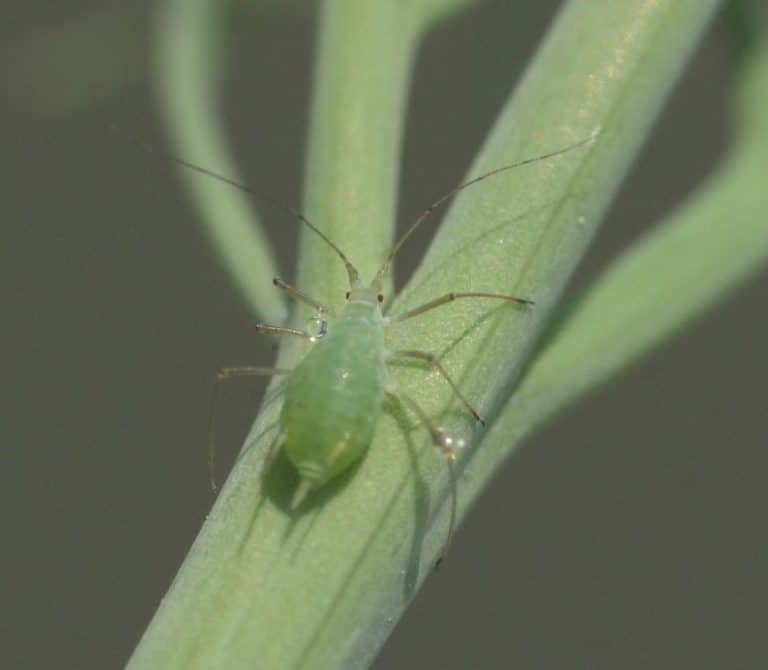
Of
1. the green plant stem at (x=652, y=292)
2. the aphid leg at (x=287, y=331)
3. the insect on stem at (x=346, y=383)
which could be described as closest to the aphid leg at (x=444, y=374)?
the insect on stem at (x=346, y=383)

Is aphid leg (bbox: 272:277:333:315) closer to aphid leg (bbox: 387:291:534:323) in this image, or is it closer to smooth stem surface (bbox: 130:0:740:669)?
smooth stem surface (bbox: 130:0:740:669)

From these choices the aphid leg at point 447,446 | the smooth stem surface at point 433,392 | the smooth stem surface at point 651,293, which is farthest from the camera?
the smooth stem surface at point 651,293

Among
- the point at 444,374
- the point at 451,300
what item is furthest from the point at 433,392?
the point at 451,300

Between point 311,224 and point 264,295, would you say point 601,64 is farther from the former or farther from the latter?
point 264,295

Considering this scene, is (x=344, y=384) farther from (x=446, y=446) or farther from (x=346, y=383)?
(x=446, y=446)

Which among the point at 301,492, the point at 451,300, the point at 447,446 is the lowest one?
the point at 301,492

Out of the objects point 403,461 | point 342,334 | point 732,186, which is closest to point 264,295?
point 342,334

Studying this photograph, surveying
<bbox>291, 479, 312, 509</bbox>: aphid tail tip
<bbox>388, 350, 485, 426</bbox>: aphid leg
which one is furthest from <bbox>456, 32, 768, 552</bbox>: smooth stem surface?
<bbox>291, 479, 312, 509</bbox>: aphid tail tip

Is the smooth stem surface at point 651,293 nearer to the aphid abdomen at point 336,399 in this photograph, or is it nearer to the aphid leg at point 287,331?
the aphid abdomen at point 336,399

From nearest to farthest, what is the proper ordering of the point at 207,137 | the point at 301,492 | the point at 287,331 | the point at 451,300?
1. the point at 301,492
2. the point at 451,300
3. the point at 287,331
4. the point at 207,137
